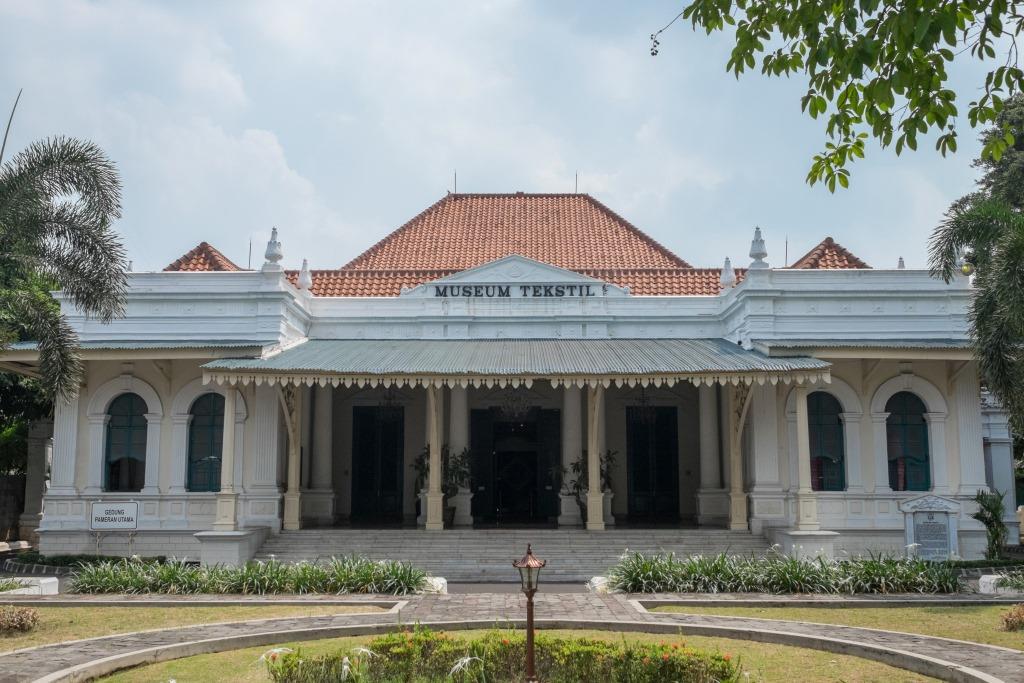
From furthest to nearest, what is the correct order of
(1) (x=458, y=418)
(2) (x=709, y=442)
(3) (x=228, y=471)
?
(2) (x=709, y=442)
(1) (x=458, y=418)
(3) (x=228, y=471)

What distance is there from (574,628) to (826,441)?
9.83m

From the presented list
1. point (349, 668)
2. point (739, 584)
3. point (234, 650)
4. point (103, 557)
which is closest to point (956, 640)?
point (739, 584)

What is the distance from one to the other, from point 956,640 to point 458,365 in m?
9.99

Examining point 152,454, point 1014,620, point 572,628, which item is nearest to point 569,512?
point 152,454

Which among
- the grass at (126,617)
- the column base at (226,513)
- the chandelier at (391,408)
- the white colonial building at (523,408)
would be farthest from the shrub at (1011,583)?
the chandelier at (391,408)

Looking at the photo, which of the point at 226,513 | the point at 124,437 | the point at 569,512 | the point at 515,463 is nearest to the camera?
the point at 226,513

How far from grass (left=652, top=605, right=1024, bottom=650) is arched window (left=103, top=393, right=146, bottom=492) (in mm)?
11548

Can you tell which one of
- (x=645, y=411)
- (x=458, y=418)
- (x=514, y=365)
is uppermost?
(x=514, y=365)

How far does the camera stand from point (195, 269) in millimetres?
21156

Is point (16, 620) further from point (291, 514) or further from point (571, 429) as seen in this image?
point (571, 429)

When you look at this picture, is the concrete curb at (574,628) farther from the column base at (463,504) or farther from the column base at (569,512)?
the column base at (463,504)

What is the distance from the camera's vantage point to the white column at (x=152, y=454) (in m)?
18.3

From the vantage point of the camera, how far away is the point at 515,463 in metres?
21.8

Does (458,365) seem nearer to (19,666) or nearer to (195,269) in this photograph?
(195,269)
